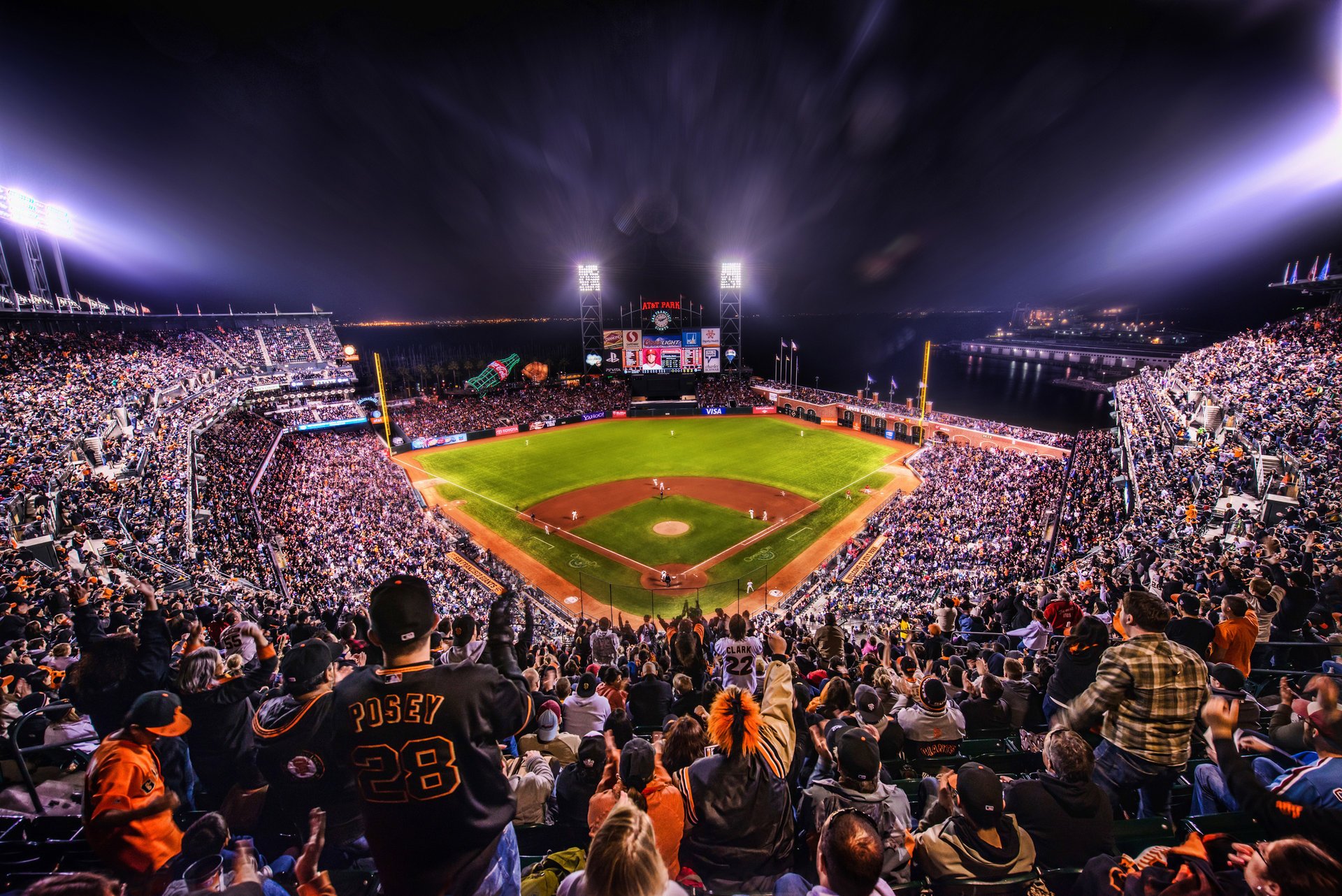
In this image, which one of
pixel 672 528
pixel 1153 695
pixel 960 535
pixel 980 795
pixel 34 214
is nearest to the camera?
pixel 980 795

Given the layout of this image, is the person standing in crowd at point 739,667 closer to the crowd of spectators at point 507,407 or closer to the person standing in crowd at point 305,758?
the person standing in crowd at point 305,758

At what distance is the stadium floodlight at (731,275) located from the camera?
210 feet

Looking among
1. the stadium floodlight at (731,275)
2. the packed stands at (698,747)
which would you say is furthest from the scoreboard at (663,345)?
the packed stands at (698,747)

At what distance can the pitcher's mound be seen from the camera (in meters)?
29.2

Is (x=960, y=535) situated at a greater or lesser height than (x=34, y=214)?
lesser

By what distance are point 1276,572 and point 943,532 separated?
15.2m

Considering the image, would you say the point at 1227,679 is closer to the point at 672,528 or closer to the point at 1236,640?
the point at 1236,640

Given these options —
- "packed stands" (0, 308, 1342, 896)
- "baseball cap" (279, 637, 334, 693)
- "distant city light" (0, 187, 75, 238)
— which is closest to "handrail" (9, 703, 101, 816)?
"packed stands" (0, 308, 1342, 896)

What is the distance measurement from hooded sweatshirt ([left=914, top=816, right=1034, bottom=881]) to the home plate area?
20325mm

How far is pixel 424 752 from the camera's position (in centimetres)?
283

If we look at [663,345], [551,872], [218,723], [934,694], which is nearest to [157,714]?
[218,723]

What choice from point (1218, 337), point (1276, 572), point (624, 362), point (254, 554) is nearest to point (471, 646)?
point (1276, 572)

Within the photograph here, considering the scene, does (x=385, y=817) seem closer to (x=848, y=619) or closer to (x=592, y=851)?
(x=592, y=851)

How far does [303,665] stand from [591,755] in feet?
A: 6.99
